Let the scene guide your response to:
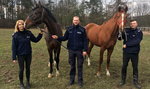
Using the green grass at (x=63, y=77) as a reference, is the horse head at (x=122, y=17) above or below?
above

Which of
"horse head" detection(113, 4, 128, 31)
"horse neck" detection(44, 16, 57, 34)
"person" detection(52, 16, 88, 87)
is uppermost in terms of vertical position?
"horse head" detection(113, 4, 128, 31)

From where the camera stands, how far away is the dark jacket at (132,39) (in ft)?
19.5

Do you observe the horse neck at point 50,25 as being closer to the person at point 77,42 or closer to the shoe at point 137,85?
the person at point 77,42

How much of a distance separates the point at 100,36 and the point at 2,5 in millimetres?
46052

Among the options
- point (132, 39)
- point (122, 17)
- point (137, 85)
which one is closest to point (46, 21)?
point (122, 17)

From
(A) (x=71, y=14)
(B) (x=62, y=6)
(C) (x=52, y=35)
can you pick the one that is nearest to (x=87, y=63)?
(C) (x=52, y=35)

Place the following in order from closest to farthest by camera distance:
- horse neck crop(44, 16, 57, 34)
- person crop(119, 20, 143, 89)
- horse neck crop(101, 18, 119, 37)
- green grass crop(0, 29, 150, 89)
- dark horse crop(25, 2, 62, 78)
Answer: person crop(119, 20, 143, 89) → green grass crop(0, 29, 150, 89) → dark horse crop(25, 2, 62, 78) → horse neck crop(44, 16, 57, 34) → horse neck crop(101, 18, 119, 37)

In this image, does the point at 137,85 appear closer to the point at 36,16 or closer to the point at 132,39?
the point at 132,39

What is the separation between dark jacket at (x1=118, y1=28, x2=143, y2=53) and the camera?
5.95 meters

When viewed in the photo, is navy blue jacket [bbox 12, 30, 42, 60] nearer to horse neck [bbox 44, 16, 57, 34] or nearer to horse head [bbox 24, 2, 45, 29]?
horse head [bbox 24, 2, 45, 29]

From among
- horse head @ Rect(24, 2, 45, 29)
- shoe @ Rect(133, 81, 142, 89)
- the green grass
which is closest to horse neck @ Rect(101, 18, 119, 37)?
the green grass

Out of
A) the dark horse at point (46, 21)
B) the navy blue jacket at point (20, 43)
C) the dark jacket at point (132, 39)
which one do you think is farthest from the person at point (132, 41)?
the navy blue jacket at point (20, 43)

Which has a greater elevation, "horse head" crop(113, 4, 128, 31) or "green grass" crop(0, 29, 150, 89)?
"horse head" crop(113, 4, 128, 31)

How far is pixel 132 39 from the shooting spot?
599 centimetres
